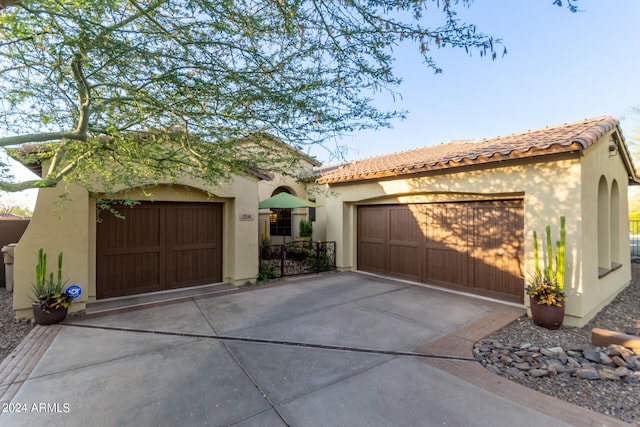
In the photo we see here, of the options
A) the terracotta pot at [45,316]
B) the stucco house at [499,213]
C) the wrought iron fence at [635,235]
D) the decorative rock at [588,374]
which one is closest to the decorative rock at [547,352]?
the decorative rock at [588,374]

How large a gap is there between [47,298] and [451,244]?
875cm

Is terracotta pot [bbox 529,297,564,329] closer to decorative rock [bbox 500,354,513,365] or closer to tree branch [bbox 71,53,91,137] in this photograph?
decorative rock [bbox 500,354,513,365]

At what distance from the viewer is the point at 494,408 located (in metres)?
2.93

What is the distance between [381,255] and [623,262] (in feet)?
21.6

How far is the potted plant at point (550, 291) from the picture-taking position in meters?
5.06

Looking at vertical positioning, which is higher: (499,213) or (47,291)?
(499,213)

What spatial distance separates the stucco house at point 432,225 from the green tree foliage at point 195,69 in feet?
4.32

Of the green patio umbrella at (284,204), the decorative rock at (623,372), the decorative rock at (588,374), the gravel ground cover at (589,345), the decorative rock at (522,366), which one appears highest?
the green patio umbrella at (284,204)

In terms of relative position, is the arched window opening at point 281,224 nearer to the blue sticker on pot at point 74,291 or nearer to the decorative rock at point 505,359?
the blue sticker on pot at point 74,291

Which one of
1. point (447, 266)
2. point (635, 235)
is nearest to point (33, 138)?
point (447, 266)

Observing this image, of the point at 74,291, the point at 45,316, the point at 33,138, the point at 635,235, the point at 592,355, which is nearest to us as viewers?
the point at 33,138

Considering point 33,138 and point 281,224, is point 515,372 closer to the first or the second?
point 33,138

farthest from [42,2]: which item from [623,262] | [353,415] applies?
[623,262]

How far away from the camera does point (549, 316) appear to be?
5066 mm
